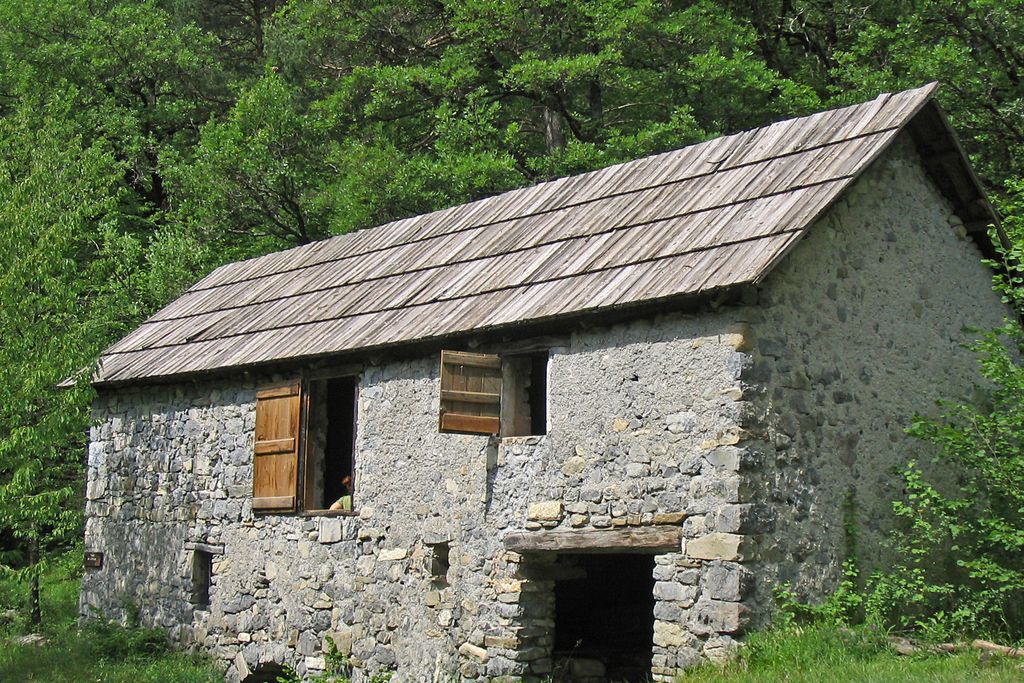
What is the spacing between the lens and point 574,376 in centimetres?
1038

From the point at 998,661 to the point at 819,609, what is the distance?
136cm

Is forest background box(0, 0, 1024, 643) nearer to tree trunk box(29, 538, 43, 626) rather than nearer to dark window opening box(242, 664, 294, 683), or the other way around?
tree trunk box(29, 538, 43, 626)

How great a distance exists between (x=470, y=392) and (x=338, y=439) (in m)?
6.30

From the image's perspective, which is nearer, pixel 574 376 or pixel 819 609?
pixel 819 609

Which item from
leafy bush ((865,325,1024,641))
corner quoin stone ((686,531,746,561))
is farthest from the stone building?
leafy bush ((865,325,1024,641))

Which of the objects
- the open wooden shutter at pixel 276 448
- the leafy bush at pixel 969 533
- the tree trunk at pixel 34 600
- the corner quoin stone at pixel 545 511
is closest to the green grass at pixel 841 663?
the leafy bush at pixel 969 533

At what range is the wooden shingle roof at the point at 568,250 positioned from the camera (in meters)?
10.0

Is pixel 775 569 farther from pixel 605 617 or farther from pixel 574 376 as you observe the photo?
pixel 605 617

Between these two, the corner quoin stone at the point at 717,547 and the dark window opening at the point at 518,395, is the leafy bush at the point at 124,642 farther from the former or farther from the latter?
the corner quoin stone at the point at 717,547

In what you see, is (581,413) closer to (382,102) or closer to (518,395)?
(518,395)

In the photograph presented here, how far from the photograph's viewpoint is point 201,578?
14031 millimetres

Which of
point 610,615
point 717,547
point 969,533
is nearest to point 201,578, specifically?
point 610,615

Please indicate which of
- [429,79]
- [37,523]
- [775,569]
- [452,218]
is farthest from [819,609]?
Result: [429,79]

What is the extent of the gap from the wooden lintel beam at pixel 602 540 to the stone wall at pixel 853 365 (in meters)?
0.72
